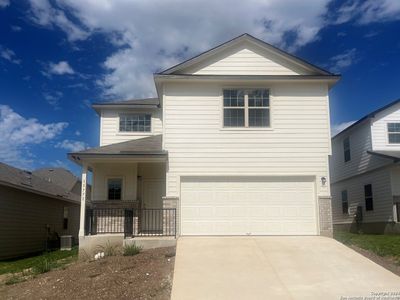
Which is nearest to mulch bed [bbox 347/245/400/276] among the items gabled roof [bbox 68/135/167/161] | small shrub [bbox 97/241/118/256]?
gabled roof [bbox 68/135/167/161]

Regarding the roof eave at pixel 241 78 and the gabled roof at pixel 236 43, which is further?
the gabled roof at pixel 236 43

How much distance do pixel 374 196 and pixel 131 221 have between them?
11.8 metres

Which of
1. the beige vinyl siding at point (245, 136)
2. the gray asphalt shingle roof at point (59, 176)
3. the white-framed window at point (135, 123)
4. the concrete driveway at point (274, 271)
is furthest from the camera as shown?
the gray asphalt shingle roof at point (59, 176)

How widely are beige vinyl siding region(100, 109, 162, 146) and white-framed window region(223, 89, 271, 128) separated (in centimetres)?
465

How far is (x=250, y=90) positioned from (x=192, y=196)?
4303mm

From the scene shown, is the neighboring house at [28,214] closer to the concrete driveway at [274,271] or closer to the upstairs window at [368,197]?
the concrete driveway at [274,271]

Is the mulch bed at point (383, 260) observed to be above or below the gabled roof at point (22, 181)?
below

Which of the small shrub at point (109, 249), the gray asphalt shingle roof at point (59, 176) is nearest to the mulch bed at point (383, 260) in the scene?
the small shrub at point (109, 249)

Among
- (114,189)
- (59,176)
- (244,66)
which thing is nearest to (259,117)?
(244,66)

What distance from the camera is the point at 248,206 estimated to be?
1562 centimetres

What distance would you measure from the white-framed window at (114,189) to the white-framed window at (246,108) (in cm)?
465

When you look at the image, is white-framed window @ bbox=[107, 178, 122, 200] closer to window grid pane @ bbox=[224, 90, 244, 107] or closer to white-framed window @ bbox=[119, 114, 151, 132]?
white-framed window @ bbox=[119, 114, 151, 132]

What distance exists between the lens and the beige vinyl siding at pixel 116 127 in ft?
65.1

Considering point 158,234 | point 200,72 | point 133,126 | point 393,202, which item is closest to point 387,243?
point 393,202
